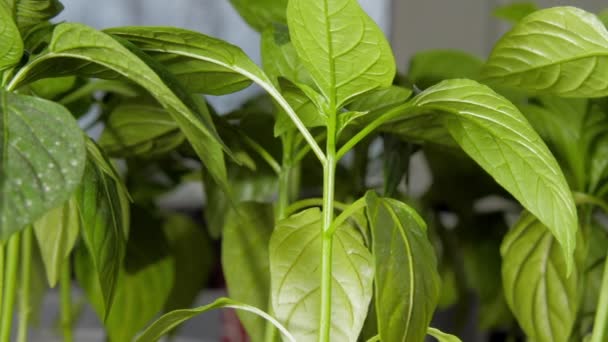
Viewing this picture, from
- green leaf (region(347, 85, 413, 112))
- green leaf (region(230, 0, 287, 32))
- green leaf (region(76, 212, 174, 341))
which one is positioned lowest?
green leaf (region(76, 212, 174, 341))

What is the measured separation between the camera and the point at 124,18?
129 centimetres

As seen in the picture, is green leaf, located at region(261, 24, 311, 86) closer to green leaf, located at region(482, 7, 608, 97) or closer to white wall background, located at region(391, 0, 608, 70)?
green leaf, located at region(482, 7, 608, 97)

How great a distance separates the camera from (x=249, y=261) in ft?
1.67

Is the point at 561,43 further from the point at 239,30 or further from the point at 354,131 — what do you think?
the point at 239,30

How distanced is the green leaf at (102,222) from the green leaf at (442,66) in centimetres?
31

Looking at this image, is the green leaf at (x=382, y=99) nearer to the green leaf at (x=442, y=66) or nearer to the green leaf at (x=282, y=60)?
the green leaf at (x=282, y=60)

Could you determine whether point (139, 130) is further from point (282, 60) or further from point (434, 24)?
point (434, 24)

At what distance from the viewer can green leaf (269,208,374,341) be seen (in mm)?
401

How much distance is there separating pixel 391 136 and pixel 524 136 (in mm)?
195

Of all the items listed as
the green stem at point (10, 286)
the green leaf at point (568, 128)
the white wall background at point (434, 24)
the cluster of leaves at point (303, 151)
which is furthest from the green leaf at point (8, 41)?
the white wall background at point (434, 24)

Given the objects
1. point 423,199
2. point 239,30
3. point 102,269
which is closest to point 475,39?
point 239,30

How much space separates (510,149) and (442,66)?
0.30 metres

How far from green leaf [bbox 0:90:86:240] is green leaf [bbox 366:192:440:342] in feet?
0.44

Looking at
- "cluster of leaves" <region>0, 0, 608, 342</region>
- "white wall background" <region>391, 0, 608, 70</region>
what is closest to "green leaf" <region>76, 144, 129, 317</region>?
"cluster of leaves" <region>0, 0, 608, 342</region>
